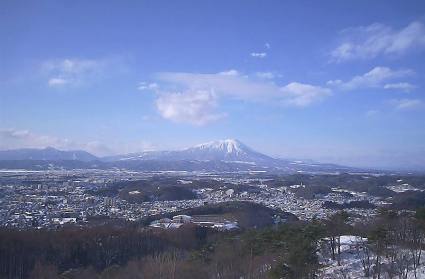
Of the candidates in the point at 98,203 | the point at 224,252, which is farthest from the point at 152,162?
the point at 224,252

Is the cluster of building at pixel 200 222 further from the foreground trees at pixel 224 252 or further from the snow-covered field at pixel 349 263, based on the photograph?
the snow-covered field at pixel 349 263

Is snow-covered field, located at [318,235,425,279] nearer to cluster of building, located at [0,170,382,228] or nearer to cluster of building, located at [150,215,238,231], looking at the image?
cluster of building, located at [150,215,238,231]

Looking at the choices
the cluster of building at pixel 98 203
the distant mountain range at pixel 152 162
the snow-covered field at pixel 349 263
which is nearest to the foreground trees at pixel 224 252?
the snow-covered field at pixel 349 263

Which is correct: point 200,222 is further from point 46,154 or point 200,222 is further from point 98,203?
point 46,154

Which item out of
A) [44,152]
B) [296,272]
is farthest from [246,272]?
[44,152]

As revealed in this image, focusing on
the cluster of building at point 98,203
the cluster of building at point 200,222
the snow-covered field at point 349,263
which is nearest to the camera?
the snow-covered field at point 349,263

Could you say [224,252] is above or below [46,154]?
below

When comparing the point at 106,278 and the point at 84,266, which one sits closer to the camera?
the point at 106,278

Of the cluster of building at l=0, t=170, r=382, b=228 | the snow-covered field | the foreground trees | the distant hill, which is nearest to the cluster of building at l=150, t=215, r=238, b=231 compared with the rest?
the cluster of building at l=0, t=170, r=382, b=228

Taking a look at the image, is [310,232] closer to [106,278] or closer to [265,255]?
[265,255]
